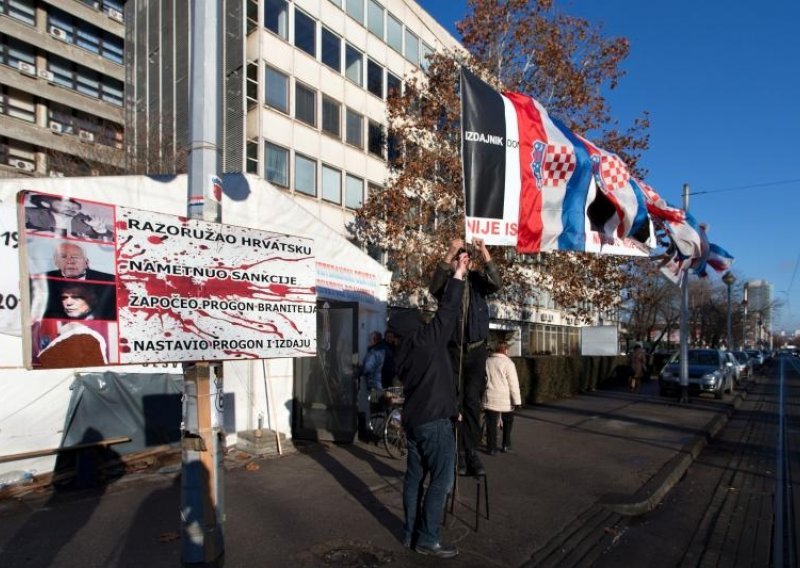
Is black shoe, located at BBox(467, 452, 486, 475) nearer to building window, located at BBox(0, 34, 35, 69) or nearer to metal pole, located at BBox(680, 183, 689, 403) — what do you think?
metal pole, located at BBox(680, 183, 689, 403)

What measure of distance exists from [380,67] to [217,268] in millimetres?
23146

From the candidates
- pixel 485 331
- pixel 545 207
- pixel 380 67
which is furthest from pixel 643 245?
pixel 380 67

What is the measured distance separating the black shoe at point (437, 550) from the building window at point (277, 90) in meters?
17.5

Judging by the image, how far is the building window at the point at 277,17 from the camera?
1958cm

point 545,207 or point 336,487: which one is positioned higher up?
point 545,207

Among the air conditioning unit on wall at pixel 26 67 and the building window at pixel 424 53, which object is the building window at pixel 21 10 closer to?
the air conditioning unit on wall at pixel 26 67

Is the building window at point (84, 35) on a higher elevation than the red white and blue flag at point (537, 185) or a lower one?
higher

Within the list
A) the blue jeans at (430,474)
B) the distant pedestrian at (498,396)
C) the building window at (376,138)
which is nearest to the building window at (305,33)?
the building window at (376,138)

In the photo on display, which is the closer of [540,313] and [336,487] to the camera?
[336,487]

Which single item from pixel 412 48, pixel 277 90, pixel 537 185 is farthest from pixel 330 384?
pixel 412 48

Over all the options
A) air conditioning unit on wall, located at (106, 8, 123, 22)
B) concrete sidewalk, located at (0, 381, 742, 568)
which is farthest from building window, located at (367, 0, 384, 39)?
air conditioning unit on wall, located at (106, 8, 123, 22)

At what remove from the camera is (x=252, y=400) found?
27.3 feet

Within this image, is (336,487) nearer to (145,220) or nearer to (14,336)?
(14,336)

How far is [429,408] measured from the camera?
4297 mm
